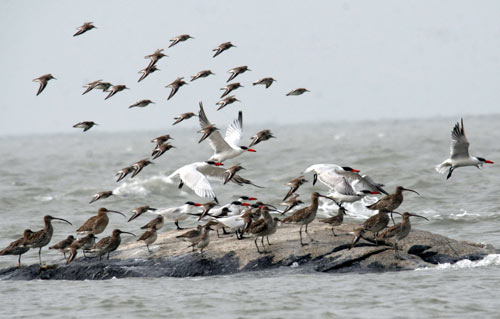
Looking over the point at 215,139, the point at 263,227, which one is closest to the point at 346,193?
the point at 263,227

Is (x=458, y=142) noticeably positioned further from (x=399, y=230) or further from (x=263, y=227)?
(x=263, y=227)

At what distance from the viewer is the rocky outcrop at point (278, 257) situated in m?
13.9

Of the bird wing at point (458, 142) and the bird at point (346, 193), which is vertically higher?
the bird wing at point (458, 142)

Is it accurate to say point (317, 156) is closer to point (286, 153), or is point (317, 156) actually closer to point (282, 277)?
point (286, 153)

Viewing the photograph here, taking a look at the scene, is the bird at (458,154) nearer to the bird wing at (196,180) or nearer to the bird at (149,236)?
the bird wing at (196,180)

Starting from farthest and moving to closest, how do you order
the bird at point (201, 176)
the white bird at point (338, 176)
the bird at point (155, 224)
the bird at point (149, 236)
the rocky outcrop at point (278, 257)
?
the bird at point (201, 176)
the white bird at point (338, 176)
the bird at point (155, 224)
the bird at point (149, 236)
the rocky outcrop at point (278, 257)

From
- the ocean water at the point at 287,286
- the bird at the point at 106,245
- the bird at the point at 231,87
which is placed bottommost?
the ocean water at the point at 287,286

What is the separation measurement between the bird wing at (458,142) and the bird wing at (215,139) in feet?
17.2

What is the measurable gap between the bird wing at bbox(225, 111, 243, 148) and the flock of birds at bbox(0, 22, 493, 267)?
25 millimetres

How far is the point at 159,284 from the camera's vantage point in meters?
13.8

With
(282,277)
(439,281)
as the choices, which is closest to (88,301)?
(282,277)

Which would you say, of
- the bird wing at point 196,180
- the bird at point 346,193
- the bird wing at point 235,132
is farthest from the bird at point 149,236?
the bird wing at point 235,132

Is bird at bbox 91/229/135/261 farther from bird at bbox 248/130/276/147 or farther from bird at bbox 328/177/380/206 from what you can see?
bird at bbox 328/177/380/206

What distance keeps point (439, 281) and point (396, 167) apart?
23.6 meters
